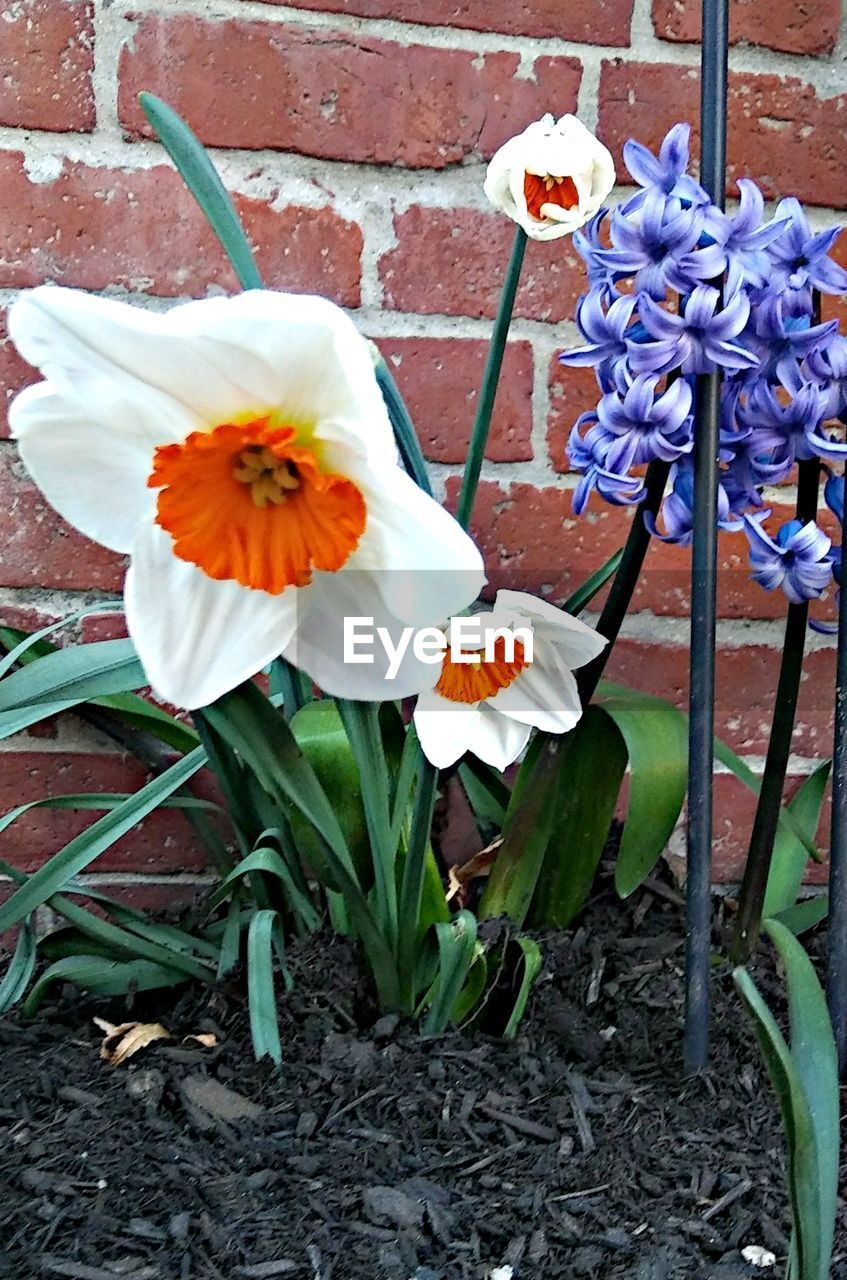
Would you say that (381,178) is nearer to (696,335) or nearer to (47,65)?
(47,65)

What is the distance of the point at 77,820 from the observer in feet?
3.12

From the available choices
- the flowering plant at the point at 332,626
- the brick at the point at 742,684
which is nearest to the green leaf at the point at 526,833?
the flowering plant at the point at 332,626

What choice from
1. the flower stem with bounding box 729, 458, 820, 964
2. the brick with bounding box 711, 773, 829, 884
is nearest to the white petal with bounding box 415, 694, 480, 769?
the flower stem with bounding box 729, 458, 820, 964

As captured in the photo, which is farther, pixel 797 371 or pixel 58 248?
pixel 58 248

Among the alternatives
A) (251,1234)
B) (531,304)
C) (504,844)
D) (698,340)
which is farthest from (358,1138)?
(531,304)

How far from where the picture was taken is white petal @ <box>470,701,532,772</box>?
0.73 meters

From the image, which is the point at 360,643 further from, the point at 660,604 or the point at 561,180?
the point at 660,604

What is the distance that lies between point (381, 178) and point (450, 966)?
66 centimetres

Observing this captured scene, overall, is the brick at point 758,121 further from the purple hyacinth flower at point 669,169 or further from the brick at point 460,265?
the purple hyacinth flower at point 669,169

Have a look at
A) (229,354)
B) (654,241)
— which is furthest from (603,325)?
(229,354)

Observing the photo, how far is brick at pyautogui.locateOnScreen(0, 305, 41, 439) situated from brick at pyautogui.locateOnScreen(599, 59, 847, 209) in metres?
0.54

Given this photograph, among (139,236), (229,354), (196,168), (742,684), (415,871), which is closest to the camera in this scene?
(229,354)

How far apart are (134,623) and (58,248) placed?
0.52m

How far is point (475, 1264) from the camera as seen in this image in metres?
0.53
